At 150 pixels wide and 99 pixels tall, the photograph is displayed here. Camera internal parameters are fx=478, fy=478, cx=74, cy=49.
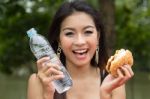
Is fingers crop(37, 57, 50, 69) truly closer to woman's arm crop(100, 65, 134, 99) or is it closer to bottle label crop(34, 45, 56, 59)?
bottle label crop(34, 45, 56, 59)

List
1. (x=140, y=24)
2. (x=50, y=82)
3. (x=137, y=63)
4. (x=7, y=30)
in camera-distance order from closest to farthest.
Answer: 1. (x=50, y=82)
2. (x=7, y=30)
3. (x=140, y=24)
4. (x=137, y=63)

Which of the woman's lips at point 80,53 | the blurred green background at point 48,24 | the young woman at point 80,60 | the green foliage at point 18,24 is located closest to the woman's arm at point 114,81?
the young woman at point 80,60

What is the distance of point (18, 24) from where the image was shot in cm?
596

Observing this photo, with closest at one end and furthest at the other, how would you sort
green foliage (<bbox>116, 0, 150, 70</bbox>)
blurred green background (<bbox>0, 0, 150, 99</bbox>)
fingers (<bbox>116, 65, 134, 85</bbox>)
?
fingers (<bbox>116, 65, 134, 85</bbox>), blurred green background (<bbox>0, 0, 150, 99</bbox>), green foliage (<bbox>116, 0, 150, 70</bbox>)

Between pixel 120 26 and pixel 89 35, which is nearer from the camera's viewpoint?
pixel 89 35

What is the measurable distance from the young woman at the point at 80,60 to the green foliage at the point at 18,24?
58.7 inches

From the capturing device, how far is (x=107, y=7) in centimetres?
440

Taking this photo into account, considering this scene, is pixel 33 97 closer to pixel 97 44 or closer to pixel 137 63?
pixel 97 44

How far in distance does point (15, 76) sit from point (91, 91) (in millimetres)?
7490

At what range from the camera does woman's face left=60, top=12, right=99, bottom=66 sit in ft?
8.84

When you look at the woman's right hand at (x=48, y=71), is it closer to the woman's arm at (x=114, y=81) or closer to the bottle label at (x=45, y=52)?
the bottle label at (x=45, y=52)

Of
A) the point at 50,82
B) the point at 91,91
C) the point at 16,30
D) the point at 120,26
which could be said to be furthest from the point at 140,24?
the point at 50,82

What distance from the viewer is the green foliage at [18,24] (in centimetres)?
462

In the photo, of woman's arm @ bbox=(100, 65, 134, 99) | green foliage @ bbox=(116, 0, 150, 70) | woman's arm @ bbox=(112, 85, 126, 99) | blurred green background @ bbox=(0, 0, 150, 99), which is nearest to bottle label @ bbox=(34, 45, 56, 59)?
woman's arm @ bbox=(100, 65, 134, 99)
